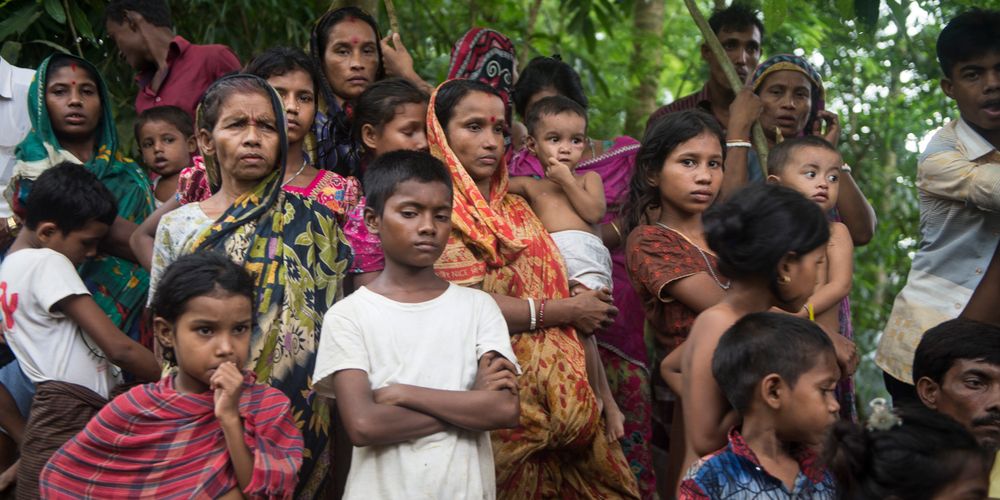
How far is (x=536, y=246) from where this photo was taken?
4.23 m

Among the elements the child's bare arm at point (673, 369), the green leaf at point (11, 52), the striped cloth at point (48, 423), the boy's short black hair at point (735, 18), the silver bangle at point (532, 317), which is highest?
the boy's short black hair at point (735, 18)

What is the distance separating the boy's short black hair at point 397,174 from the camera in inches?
146

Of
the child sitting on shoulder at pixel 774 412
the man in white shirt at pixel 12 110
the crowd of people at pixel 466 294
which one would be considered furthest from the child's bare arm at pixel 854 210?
the man in white shirt at pixel 12 110

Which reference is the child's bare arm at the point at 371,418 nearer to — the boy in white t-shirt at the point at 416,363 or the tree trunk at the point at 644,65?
the boy in white t-shirt at the point at 416,363

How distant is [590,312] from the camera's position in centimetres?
415

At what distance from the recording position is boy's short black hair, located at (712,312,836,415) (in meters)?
3.17

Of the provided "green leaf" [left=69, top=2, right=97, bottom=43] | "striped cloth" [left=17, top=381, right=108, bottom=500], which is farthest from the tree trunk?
"striped cloth" [left=17, top=381, right=108, bottom=500]

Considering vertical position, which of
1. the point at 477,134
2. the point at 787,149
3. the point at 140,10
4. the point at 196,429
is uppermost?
the point at 140,10

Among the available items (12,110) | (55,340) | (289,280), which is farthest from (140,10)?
(289,280)

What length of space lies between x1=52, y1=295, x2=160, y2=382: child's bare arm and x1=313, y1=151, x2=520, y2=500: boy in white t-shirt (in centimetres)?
96

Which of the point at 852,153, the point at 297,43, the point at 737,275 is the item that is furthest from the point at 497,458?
the point at 852,153

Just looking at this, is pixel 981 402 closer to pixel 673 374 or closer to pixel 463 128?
pixel 673 374

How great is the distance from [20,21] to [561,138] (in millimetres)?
3117

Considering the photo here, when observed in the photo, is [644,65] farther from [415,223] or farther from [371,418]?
[371,418]
